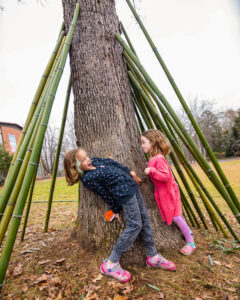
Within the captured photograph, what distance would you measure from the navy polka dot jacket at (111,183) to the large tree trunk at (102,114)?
131 millimetres

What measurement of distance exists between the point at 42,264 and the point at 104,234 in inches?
24.5

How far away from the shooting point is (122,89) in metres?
1.88

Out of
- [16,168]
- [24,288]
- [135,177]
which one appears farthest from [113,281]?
[16,168]

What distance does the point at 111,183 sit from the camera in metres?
1.49

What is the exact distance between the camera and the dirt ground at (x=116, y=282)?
4.31ft

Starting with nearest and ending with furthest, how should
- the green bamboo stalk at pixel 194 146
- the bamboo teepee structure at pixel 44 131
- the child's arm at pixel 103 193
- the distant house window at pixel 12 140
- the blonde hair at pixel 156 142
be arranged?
the bamboo teepee structure at pixel 44 131 → the child's arm at pixel 103 193 → the green bamboo stalk at pixel 194 146 → the blonde hair at pixel 156 142 → the distant house window at pixel 12 140

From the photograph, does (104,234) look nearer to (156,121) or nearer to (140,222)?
(140,222)

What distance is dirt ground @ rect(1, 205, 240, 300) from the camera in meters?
1.31

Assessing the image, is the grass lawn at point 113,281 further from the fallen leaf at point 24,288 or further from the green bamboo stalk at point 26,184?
the green bamboo stalk at point 26,184

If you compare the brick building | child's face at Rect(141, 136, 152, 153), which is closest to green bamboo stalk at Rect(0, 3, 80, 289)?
child's face at Rect(141, 136, 152, 153)

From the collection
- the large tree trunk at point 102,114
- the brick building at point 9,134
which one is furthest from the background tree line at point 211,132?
the large tree trunk at point 102,114

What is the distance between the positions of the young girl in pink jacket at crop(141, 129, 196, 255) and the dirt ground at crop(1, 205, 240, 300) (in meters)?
0.20

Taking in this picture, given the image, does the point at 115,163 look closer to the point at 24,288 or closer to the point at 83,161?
the point at 83,161

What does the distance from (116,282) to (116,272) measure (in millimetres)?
62
